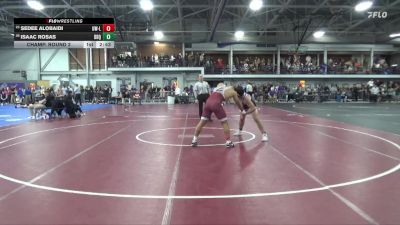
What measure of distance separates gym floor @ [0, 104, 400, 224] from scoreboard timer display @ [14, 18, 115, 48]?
828 centimetres

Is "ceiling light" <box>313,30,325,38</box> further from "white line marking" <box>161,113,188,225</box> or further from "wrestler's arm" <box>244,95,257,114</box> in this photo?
"white line marking" <box>161,113,188,225</box>

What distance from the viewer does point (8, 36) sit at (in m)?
41.6

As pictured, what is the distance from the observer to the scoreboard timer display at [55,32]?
681 inches

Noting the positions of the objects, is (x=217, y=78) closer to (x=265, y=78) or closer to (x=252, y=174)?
(x=265, y=78)

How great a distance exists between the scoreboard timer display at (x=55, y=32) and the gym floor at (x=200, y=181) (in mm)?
8277

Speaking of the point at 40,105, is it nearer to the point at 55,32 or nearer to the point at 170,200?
the point at 55,32

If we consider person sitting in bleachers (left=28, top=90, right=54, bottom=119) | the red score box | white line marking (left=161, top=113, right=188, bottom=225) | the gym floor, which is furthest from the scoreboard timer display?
white line marking (left=161, top=113, right=188, bottom=225)

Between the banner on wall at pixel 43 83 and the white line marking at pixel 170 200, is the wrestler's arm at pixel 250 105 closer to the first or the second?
the white line marking at pixel 170 200

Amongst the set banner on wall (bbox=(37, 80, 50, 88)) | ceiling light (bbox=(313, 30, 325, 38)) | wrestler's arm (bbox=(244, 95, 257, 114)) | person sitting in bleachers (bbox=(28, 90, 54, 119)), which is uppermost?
ceiling light (bbox=(313, 30, 325, 38))

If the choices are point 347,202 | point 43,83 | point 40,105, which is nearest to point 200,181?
point 347,202

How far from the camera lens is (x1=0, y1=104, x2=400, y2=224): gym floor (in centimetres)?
428

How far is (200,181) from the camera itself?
5.75 metres

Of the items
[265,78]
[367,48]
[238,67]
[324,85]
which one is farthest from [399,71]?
[238,67]

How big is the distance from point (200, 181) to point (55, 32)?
14270 millimetres
